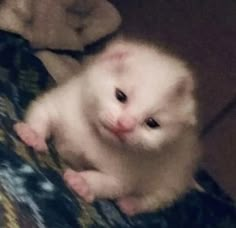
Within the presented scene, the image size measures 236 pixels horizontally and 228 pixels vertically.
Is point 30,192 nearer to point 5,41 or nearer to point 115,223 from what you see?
point 115,223

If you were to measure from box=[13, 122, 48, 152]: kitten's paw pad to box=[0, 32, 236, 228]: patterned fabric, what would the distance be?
0.01 metres

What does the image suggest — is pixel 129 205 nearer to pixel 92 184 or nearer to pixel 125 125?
pixel 92 184

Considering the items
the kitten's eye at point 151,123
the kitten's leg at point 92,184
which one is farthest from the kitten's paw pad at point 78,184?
the kitten's eye at point 151,123

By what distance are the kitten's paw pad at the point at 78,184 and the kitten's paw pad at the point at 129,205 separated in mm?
93

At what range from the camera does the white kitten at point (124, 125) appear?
119 centimetres

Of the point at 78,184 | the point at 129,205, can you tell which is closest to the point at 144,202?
the point at 129,205

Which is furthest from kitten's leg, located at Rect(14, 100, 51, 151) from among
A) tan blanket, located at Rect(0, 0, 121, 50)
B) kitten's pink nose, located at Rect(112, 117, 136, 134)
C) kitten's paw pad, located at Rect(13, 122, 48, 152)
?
tan blanket, located at Rect(0, 0, 121, 50)

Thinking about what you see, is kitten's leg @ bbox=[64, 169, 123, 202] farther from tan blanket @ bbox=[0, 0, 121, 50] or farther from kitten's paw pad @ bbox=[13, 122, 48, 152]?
tan blanket @ bbox=[0, 0, 121, 50]

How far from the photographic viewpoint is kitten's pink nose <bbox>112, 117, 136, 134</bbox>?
1155 mm

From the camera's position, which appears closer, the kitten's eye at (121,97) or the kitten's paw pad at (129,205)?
the kitten's eye at (121,97)

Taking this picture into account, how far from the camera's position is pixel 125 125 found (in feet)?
3.79

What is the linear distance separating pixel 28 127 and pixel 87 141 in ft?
0.32

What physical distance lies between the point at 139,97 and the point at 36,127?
0.17 m

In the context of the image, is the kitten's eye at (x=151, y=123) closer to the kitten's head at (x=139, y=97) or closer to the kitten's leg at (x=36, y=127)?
the kitten's head at (x=139, y=97)
